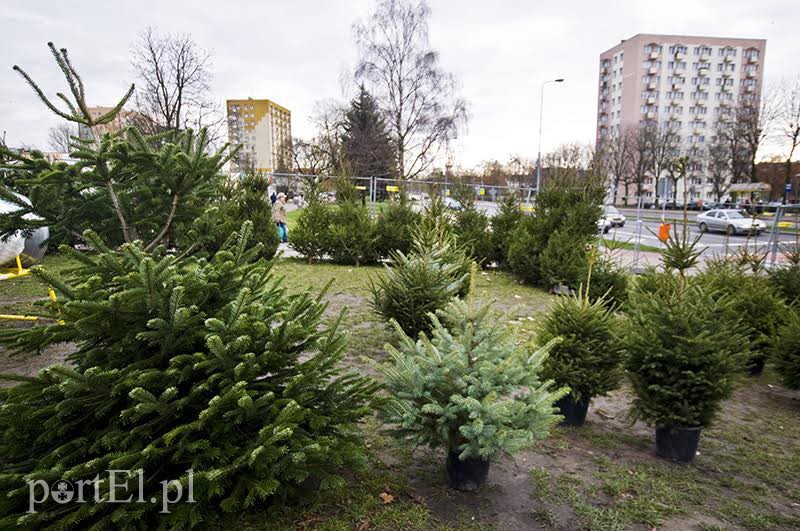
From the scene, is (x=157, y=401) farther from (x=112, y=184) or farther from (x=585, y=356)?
(x=585, y=356)

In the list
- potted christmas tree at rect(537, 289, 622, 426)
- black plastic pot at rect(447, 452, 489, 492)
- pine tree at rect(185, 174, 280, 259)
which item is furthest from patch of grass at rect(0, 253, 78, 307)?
potted christmas tree at rect(537, 289, 622, 426)

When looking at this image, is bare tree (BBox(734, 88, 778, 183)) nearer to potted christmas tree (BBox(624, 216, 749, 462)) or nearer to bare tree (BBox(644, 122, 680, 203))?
bare tree (BBox(644, 122, 680, 203))

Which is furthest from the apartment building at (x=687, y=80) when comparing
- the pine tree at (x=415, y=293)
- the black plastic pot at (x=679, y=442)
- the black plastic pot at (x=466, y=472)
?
the black plastic pot at (x=466, y=472)

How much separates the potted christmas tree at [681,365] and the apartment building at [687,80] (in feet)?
270

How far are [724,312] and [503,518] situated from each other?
2923 mm

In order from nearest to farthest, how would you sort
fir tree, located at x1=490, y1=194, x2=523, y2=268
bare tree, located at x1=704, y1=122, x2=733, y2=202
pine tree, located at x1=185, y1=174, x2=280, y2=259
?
1. pine tree, located at x1=185, y1=174, x2=280, y2=259
2. fir tree, located at x1=490, y1=194, x2=523, y2=268
3. bare tree, located at x1=704, y1=122, x2=733, y2=202

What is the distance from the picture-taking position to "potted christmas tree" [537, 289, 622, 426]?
4.17 meters

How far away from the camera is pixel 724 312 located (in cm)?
426

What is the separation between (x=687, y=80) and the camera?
80.6 meters

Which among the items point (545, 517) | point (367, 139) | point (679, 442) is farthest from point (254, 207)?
point (367, 139)

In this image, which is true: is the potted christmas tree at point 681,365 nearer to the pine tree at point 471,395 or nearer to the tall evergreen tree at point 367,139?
the pine tree at point 471,395

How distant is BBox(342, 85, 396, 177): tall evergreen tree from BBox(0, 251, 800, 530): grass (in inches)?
1216

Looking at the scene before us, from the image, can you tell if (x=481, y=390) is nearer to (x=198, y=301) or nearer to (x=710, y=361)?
(x=198, y=301)

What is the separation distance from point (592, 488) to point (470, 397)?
1.29m
